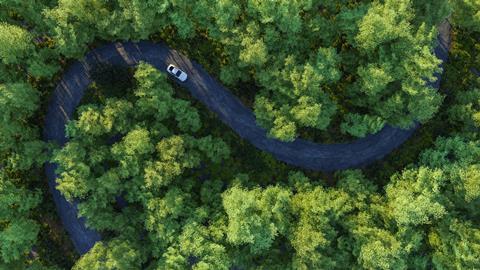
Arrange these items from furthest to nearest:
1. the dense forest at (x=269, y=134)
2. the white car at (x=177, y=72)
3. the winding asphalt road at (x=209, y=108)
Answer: the winding asphalt road at (x=209, y=108) < the white car at (x=177, y=72) < the dense forest at (x=269, y=134)

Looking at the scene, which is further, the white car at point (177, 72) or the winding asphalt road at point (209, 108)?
the winding asphalt road at point (209, 108)

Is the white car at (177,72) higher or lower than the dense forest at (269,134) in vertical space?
higher

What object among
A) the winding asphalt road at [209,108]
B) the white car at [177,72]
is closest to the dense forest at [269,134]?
the winding asphalt road at [209,108]

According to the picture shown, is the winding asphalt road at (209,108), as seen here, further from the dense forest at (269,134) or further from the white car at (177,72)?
the dense forest at (269,134)

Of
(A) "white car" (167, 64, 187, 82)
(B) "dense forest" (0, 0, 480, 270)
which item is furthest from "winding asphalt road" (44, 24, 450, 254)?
(B) "dense forest" (0, 0, 480, 270)

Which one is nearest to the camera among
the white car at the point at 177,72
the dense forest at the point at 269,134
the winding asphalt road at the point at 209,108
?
the dense forest at the point at 269,134

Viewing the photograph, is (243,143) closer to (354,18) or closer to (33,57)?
(354,18)

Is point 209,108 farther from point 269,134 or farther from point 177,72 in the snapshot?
point 269,134

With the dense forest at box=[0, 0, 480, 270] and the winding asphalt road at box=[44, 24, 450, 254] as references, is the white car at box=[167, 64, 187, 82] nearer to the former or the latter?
the winding asphalt road at box=[44, 24, 450, 254]
